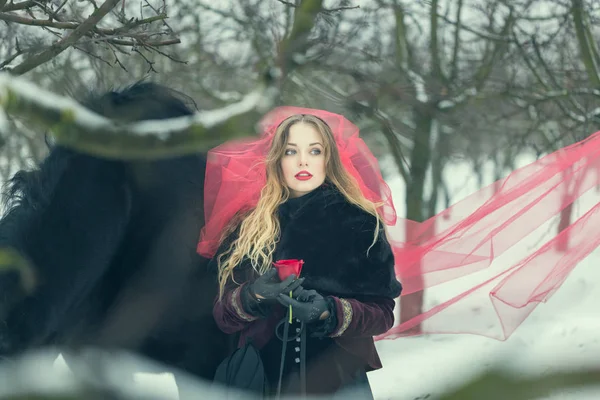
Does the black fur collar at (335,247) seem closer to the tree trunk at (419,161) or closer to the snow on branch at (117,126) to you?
the snow on branch at (117,126)

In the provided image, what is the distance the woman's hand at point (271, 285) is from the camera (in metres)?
2.38

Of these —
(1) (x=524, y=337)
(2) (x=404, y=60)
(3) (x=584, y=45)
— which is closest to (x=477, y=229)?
(1) (x=524, y=337)

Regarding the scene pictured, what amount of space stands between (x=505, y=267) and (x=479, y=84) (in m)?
3.12

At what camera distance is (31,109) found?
581 millimetres

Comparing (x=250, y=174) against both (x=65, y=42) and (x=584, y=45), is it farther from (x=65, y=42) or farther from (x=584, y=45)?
(x=584, y=45)

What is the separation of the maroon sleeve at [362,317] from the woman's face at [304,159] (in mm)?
457

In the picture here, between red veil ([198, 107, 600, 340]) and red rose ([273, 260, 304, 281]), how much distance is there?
1.40ft

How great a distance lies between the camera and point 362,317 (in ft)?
8.33

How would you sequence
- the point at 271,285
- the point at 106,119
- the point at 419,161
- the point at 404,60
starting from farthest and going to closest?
the point at 404,60 → the point at 419,161 → the point at 271,285 → the point at 106,119

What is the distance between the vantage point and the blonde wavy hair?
2.65 metres

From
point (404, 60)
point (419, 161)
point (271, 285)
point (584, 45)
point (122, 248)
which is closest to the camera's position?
point (271, 285)

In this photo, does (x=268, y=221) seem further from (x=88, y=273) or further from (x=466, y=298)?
(x=466, y=298)

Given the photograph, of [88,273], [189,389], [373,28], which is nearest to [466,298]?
[189,389]

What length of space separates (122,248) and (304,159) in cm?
78
